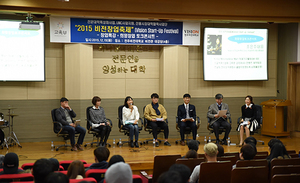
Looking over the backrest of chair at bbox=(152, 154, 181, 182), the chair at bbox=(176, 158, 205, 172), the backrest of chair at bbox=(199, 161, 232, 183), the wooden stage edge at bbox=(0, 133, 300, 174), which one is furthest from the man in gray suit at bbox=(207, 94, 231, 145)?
the backrest of chair at bbox=(199, 161, 232, 183)

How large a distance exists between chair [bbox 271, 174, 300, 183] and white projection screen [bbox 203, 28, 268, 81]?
5487 mm

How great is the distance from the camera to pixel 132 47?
8.16 metres

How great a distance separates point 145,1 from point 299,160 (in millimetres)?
4507

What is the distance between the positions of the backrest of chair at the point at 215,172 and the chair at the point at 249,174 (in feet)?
0.58

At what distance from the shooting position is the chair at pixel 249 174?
3.14 metres

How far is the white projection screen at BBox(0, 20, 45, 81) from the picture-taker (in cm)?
723

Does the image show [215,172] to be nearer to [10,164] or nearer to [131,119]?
[10,164]

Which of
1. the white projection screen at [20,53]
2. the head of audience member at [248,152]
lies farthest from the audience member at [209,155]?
the white projection screen at [20,53]

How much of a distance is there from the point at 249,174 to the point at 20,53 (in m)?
6.06

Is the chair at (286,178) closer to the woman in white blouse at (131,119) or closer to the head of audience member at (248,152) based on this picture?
the head of audience member at (248,152)

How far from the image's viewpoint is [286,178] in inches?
118

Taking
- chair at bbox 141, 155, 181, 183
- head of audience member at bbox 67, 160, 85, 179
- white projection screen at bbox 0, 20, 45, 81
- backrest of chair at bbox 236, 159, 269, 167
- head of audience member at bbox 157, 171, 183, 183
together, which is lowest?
chair at bbox 141, 155, 181, 183

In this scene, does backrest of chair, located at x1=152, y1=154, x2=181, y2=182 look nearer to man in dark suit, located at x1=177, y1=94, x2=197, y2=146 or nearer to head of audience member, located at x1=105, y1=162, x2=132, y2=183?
head of audience member, located at x1=105, y1=162, x2=132, y2=183

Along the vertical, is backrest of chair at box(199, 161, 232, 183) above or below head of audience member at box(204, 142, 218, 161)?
below
